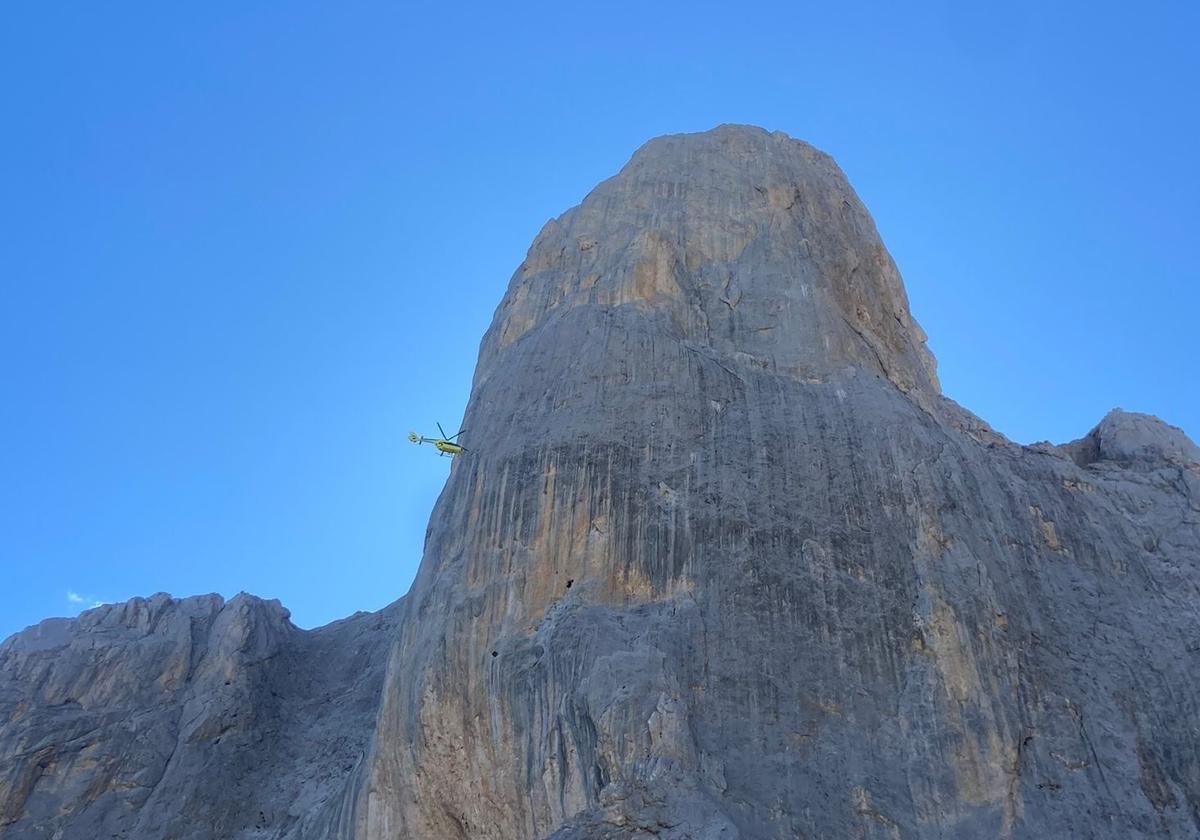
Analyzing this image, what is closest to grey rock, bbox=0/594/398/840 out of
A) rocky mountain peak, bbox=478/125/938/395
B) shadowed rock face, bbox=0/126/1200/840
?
shadowed rock face, bbox=0/126/1200/840

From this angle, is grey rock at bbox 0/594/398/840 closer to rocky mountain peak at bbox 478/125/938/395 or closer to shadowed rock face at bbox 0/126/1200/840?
shadowed rock face at bbox 0/126/1200/840

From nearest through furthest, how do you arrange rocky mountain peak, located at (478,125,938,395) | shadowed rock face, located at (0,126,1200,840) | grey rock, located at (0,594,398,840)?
shadowed rock face, located at (0,126,1200,840), grey rock, located at (0,594,398,840), rocky mountain peak, located at (478,125,938,395)

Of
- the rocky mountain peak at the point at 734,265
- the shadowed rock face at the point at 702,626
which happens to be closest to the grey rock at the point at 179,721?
the shadowed rock face at the point at 702,626

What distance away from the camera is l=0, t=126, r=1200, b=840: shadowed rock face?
882 inches

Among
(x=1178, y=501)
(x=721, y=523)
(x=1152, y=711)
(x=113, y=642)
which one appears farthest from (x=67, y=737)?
(x=1178, y=501)

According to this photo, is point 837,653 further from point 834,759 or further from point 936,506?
point 936,506

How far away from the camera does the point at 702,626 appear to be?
24453 millimetres

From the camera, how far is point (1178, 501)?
29.8 m

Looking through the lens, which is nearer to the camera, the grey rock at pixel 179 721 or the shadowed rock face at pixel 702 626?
the shadowed rock face at pixel 702 626

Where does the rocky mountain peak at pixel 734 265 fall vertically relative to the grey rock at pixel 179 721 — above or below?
above

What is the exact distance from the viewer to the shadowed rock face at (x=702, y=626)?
22406mm

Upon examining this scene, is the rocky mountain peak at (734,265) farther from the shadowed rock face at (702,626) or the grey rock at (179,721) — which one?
the grey rock at (179,721)

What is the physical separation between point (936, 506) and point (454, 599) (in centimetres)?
1145

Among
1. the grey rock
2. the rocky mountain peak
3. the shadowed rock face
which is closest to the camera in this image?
the shadowed rock face
